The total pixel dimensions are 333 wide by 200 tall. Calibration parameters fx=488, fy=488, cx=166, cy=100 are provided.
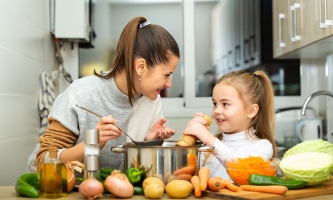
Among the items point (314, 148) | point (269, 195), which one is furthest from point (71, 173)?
point (314, 148)

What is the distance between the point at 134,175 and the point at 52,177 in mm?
212

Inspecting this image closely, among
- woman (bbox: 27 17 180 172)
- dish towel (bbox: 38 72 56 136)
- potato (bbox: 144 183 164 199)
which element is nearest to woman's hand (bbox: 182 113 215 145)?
woman (bbox: 27 17 180 172)

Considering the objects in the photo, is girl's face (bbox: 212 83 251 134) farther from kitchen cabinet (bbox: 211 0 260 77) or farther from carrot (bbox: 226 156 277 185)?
kitchen cabinet (bbox: 211 0 260 77)

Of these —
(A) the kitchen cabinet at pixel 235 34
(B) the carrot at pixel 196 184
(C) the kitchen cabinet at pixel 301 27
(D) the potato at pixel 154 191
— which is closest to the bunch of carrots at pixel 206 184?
(B) the carrot at pixel 196 184

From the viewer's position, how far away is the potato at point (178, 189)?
1242mm

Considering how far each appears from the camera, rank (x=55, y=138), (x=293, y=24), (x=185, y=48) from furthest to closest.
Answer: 1. (x=185, y=48)
2. (x=293, y=24)
3. (x=55, y=138)

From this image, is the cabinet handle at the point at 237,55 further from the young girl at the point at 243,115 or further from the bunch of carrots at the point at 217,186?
the bunch of carrots at the point at 217,186

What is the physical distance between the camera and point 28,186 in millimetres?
1292

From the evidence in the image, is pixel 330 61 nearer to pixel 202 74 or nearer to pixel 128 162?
pixel 202 74

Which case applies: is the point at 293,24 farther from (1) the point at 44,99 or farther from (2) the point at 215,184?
(2) the point at 215,184

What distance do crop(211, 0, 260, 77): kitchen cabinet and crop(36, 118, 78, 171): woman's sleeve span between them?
79.3 inches

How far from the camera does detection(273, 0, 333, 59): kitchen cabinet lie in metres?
2.39

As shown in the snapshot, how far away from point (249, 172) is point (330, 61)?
76.9 inches

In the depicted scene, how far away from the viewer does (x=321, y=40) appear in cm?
250
